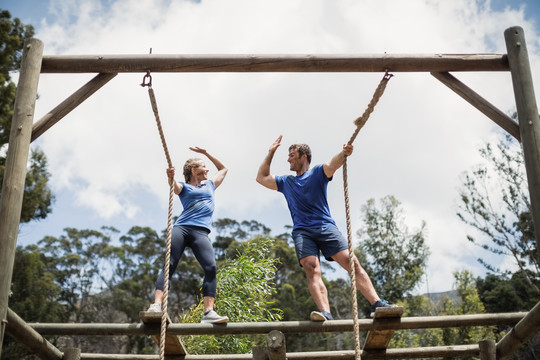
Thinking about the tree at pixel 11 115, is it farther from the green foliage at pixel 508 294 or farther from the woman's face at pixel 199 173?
the green foliage at pixel 508 294

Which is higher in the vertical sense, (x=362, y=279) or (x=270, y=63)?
(x=270, y=63)

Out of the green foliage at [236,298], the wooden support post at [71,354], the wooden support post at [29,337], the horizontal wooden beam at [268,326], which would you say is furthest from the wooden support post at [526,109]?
the green foliage at [236,298]

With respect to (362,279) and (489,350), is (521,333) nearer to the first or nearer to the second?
(489,350)

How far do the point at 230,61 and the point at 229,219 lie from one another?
29569 mm

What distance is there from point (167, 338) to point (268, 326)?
0.82m

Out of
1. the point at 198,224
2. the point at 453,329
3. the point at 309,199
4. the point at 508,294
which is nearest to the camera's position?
the point at 309,199

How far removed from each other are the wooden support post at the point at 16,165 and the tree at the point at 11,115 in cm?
1129

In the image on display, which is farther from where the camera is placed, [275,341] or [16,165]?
[275,341]

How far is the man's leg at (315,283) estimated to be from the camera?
13.0 ft

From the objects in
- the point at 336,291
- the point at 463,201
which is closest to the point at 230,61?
the point at 463,201

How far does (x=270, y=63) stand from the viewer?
3721 millimetres

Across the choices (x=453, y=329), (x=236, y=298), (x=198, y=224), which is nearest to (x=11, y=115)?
(x=236, y=298)

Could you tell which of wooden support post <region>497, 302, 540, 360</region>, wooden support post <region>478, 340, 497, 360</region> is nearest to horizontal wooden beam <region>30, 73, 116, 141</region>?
wooden support post <region>497, 302, 540, 360</region>

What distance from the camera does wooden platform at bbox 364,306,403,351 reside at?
3601mm
